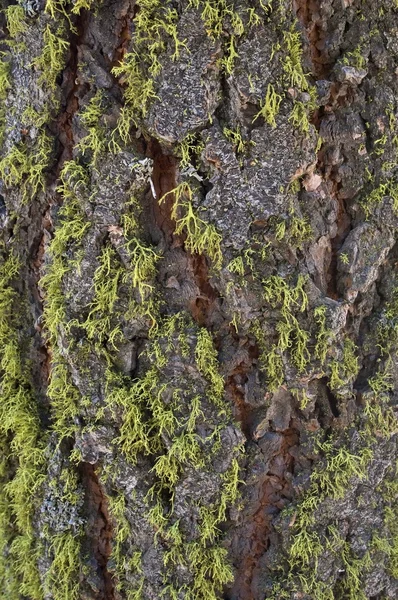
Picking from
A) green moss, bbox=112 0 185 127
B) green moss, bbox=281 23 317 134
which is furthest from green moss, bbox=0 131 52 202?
green moss, bbox=281 23 317 134

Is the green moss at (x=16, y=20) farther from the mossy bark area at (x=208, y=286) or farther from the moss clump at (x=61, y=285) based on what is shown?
the moss clump at (x=61, y=285)

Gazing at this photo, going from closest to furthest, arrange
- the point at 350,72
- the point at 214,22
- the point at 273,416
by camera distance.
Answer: the point at 214,22 < the point at 350,72 < the point at 273,416

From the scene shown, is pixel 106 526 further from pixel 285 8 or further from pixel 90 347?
pixel 285 8

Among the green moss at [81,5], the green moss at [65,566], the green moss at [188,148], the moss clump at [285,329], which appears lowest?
the green moss at [65,566]

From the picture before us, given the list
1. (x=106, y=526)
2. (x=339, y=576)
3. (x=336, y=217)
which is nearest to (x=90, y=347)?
(x=106, y=526)

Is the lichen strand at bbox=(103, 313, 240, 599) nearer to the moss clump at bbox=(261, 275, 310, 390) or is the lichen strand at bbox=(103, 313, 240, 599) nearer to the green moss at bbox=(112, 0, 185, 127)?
the moss clump at bbox=(261, 275, 310, 390)

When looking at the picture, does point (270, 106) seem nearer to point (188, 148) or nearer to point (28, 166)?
point (188, 148)

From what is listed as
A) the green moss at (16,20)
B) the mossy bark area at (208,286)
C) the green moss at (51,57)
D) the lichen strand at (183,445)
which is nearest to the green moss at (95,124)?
the mossy bark area at (208,286)

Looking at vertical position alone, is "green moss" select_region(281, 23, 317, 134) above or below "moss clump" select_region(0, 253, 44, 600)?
above
